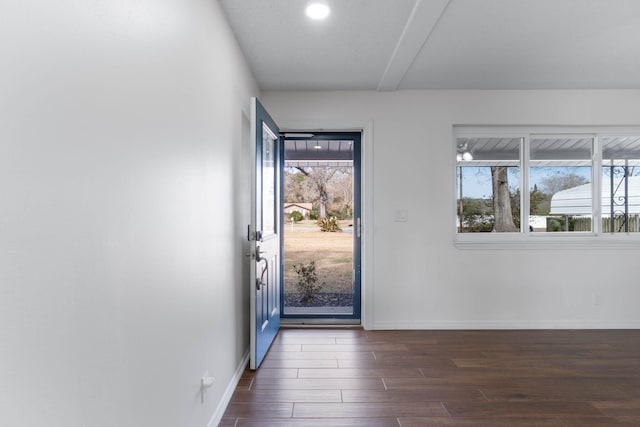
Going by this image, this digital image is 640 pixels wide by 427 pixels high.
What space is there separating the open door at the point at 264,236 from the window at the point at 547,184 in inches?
73.7

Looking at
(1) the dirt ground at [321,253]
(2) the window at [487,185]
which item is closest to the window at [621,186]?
(2) the window at [487,185]

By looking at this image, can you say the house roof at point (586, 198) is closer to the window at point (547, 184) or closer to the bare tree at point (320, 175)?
the window at point (547, 184)

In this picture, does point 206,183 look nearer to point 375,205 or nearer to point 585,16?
point 375,205

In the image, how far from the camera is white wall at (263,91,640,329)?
385 centimetres

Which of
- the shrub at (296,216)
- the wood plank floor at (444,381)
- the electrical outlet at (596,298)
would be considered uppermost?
the shrub at (296,216)

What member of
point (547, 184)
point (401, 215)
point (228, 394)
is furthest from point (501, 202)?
point (228, 394)

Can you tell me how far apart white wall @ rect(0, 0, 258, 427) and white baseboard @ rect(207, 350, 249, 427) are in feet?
0.34

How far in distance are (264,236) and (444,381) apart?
5.55ft

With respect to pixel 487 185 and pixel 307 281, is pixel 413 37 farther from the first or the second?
pixel 307 281

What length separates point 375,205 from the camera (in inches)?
152

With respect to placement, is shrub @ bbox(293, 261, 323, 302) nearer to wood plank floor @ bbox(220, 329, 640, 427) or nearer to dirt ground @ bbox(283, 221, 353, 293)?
dirt ground @ bbox(283, 221, 353, 293)

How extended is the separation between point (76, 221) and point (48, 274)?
0.47 feet

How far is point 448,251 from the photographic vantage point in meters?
3.85

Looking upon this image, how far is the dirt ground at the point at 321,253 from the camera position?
4.14 metres
